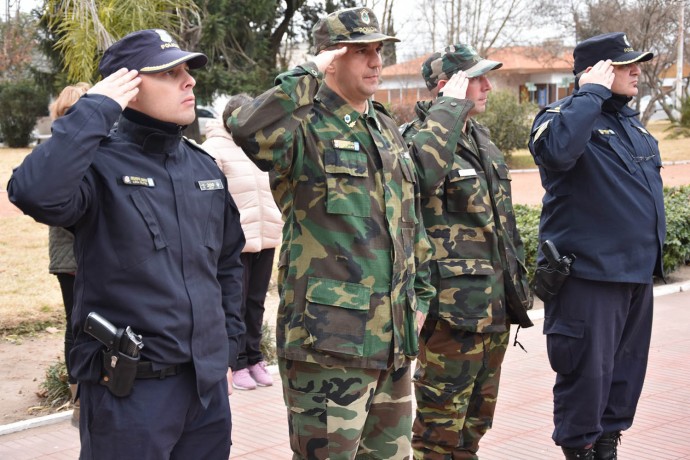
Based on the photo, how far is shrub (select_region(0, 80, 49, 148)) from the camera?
1222 inches

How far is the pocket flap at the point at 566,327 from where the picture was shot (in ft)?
14.9

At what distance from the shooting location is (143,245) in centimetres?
301

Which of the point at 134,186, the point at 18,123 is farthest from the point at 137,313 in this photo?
the point at 18,123

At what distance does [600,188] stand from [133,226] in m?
2.49

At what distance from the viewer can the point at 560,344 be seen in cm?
462

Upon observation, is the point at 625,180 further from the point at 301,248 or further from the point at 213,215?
the point at 213,215

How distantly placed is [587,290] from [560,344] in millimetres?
302

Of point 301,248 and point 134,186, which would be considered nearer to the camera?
point 134,186

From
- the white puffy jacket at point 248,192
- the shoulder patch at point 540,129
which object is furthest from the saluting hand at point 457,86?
the white puffy jacket at point 248,192

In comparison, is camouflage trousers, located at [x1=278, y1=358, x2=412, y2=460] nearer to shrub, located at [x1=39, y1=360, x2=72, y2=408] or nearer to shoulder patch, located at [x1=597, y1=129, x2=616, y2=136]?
shoulder patch, located at [x1=597, y1=129, x2=616, y2=136]

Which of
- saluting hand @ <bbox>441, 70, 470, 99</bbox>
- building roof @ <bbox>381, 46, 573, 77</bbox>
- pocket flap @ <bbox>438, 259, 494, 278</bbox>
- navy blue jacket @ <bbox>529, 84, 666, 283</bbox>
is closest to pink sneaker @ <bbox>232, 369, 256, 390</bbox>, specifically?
pocket flap @ <bbox>438, 259, 494, 278</bbox>

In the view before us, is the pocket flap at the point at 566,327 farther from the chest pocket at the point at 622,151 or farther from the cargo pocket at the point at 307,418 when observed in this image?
the cargo pocket at the point at 307,418

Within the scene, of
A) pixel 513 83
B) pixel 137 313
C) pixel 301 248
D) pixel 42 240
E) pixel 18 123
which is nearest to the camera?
pixel 137 313

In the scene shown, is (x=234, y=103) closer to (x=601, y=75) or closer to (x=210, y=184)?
(x=601, y=75)
